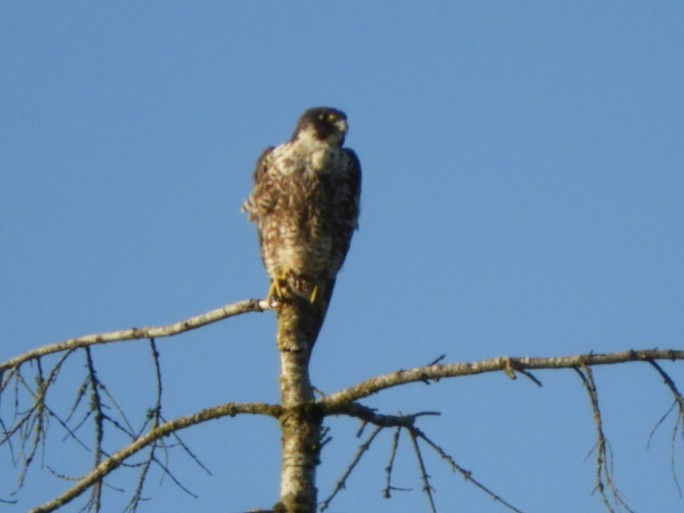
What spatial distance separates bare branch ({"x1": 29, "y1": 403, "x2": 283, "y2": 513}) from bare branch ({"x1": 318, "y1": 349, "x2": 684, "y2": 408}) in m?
0.26

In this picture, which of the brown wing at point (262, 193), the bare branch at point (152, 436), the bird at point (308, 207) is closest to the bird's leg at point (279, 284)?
the bird at point (308, 207)

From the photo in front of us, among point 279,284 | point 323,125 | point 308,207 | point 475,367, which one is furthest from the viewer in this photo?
point 323,125

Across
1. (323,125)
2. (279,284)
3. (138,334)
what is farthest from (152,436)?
(323,125)

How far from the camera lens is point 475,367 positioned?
4508mm

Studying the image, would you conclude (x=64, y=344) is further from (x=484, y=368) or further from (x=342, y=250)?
(x=342, y=250)

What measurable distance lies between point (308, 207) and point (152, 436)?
3.01m

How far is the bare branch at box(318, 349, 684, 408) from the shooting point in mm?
4203

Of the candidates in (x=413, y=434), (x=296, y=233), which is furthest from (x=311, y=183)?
(x=413, y=434)

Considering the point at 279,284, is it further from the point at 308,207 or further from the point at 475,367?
the point at 475,367

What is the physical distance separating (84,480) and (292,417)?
816mm

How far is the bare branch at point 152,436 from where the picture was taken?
4875 millimetres

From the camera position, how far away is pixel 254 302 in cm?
Result: 557

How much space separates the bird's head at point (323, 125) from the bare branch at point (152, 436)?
10.6ft

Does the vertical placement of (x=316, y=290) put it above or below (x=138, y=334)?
above
